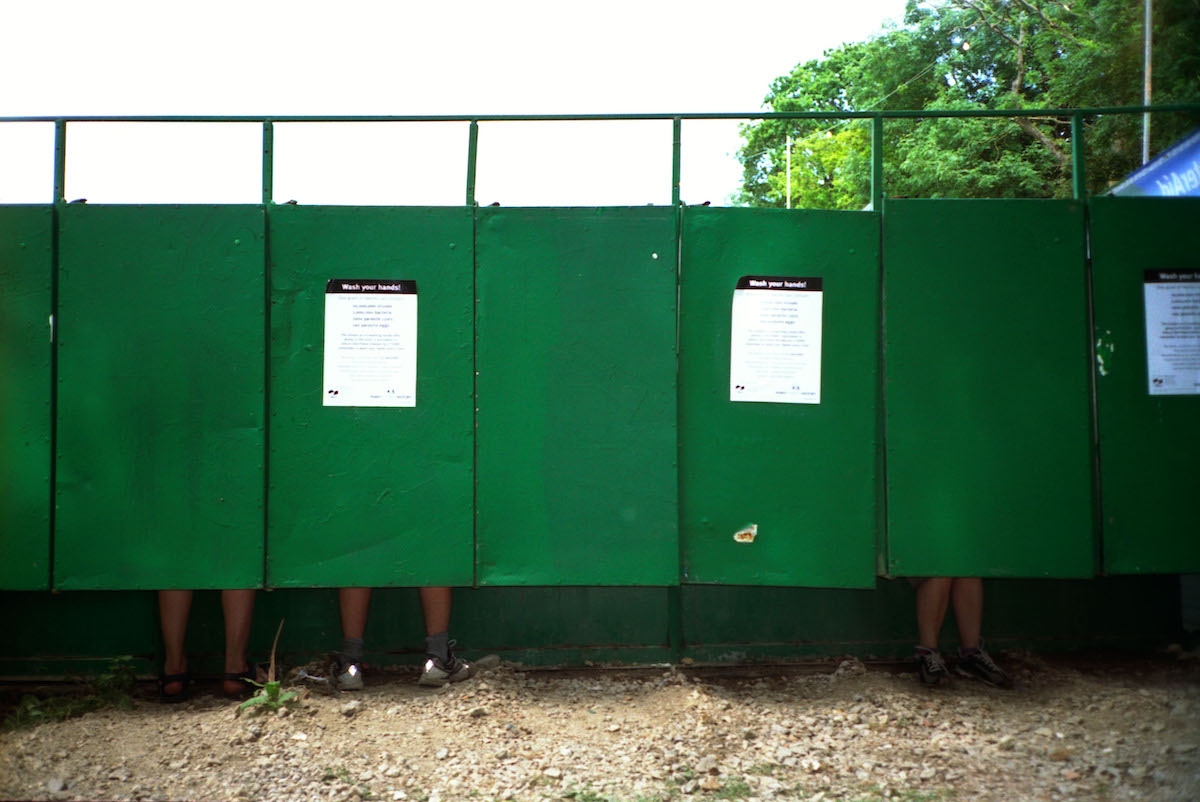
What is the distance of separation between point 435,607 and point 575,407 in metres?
1.33


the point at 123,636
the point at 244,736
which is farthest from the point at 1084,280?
the point at 123,636

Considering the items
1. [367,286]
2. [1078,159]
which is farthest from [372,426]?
[1078,159]

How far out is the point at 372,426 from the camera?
16.4 feet

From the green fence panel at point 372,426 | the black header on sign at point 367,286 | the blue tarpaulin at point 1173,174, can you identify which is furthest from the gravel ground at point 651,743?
the blue tarpaulin at point 1173,174

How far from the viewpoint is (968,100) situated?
26.9 meters

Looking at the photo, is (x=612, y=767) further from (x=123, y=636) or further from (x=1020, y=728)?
(x=123, y=636)

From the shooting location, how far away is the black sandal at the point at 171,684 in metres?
4.99

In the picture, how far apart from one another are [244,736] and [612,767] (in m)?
1.67

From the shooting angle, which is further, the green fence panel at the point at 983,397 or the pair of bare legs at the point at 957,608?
the pair of bare legs at the point at 957,608

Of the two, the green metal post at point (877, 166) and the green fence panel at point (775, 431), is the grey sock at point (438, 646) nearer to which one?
the green fence panel at point (775, 431)

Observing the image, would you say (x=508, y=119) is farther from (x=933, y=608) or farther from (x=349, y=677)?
(x=933, y=608)

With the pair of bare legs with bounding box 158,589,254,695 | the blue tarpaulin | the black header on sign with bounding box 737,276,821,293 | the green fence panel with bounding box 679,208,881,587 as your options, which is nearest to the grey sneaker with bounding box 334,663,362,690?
the pair of bare legs with bounding box 158,589,254,695

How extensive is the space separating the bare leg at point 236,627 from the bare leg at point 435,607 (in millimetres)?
924

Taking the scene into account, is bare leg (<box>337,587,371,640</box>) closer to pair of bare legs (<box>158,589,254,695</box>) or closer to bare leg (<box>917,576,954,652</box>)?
pair of bare legs (<box>158,589,254,695</box>)
